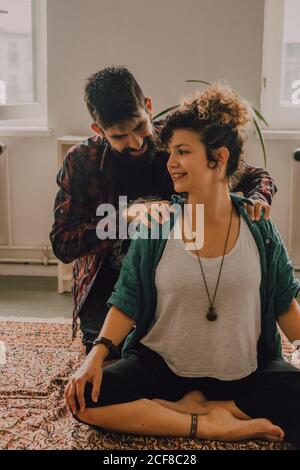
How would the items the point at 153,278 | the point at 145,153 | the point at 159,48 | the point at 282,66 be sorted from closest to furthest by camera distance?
the point at 153,278 < the point at 145,153 < the point at 159,48 < the point at 282,66

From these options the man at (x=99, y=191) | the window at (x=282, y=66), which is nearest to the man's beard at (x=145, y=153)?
the man at (x=99, y=191)

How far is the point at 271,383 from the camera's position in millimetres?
1428

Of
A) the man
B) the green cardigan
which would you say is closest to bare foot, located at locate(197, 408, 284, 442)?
the green cardigan

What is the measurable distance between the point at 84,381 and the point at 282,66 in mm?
2246

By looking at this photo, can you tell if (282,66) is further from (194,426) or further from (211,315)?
(194,426)

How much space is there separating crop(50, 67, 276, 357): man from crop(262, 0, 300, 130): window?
130 centimetres

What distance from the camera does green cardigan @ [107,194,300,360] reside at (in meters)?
1.43

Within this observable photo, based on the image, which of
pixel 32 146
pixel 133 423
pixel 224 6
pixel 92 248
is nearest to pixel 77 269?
pixel 92 248

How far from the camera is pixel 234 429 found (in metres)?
1.39

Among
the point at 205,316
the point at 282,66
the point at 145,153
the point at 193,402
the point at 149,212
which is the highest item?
the point at 282,66

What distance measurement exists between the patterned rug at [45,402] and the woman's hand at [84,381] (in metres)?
0.14

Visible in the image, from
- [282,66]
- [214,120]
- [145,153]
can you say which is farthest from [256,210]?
[282,66]

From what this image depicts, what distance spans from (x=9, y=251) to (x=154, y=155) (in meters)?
1.64
